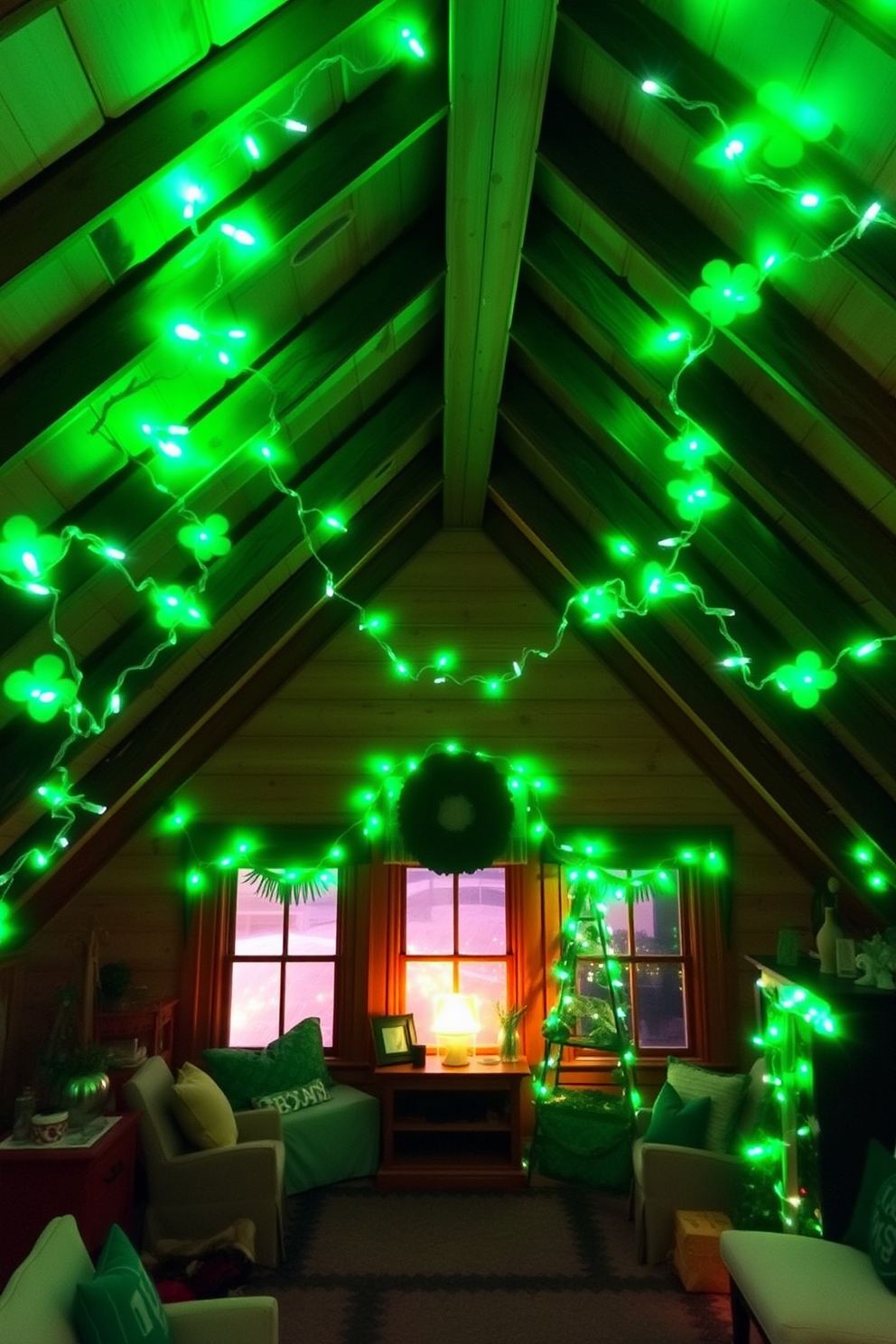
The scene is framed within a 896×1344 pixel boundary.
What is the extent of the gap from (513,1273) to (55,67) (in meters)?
4.11

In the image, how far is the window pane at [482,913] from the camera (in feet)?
17.6

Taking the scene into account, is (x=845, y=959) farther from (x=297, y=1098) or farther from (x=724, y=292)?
(x=724, y=292)

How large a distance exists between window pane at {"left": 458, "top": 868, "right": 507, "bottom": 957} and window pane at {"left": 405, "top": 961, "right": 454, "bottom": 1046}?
16 cm

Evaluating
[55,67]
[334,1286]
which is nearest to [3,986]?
[334,1286]

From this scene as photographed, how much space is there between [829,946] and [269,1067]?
8.84 ft

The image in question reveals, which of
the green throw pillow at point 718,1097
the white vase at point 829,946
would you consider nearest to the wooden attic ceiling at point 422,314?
the white vase at point 829,946

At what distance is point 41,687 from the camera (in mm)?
2686

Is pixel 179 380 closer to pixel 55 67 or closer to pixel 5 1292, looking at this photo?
pixel 55 67

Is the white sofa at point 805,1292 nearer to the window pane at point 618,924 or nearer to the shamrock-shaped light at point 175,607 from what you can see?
the window pane at point 618,924

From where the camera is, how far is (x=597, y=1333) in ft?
10.9

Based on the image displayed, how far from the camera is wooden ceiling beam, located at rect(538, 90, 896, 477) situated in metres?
2.19

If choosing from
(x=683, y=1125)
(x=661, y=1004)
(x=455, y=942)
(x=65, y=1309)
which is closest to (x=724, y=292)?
(x=65, y=1309)

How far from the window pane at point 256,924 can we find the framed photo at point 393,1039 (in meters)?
0.76

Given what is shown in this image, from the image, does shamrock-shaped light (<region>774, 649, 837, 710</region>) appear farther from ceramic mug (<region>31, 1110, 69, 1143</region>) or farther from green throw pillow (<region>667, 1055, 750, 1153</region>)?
ceramic mug (<region>31, 1110, 69, 1143</region>)
